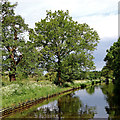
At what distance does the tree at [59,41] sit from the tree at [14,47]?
9.85 feet

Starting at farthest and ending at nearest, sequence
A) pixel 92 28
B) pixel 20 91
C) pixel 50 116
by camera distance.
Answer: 1. pixel 92 28
2. pixel 20 91
3. pixel 50 116

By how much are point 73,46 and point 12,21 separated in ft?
44.0

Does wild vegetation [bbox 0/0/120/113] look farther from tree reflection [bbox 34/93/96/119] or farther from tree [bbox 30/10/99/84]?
tree reflection [bbox 34/93/96/119]

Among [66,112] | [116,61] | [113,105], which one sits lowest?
[66,112]

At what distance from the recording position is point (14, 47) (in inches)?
1239

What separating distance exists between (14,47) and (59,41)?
936cm

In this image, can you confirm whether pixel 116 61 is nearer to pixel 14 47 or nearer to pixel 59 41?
pixel 59 41

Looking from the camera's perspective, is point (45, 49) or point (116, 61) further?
point (116, 61)

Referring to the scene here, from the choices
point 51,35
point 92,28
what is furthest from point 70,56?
point 92,28

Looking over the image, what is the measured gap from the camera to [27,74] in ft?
104

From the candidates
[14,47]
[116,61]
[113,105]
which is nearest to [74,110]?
[113,105]

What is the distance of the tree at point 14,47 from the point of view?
97.6 ft

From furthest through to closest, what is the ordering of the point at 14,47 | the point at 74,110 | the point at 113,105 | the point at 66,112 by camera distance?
the point at 14,47 < the point at 113,105 < the point at 74,110 < the point at 66,112

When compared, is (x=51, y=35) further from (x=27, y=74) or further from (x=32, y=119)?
(x=32, y=119)
